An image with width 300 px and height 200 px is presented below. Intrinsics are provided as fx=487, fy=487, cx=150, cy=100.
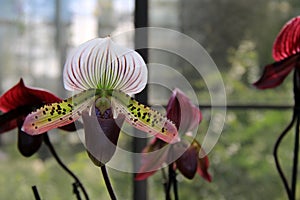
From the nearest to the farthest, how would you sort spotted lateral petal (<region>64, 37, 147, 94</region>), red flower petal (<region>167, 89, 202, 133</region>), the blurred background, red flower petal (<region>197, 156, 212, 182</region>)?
spotted lateral petal (<region>64, 37, 147, 94</region>)
red flower petal (<region>167, 89, 202, 133</region>)
red flower petal (<region>197, 156, 212, 182</region>)
the blurred background

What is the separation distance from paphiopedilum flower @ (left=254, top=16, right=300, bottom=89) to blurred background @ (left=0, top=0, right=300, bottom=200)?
0.54 m

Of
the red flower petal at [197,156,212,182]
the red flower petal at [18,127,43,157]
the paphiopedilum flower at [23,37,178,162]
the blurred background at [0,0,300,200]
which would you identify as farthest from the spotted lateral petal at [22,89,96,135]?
the blurred background at [0,0,300,200]

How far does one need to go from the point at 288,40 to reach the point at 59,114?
0.32 meters

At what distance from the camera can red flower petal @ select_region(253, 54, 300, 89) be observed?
636mm

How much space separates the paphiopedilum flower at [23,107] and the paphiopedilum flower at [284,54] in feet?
0.88

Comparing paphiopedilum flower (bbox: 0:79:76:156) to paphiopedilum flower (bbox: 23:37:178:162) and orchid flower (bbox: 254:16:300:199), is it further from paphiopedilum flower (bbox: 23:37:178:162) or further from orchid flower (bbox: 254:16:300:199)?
orchid flower (bbox: 254:16:300:199)

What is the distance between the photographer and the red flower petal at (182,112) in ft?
1.87

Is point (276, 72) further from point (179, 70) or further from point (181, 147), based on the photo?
point (179, 70)

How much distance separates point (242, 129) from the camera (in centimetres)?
127

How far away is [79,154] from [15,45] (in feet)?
1.02

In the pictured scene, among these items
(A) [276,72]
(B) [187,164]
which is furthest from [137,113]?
(A) [276,72]

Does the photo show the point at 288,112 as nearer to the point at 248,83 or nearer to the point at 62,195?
the point at 248,83

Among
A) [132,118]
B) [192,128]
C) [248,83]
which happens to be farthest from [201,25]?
[132,118]

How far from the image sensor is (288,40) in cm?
62
